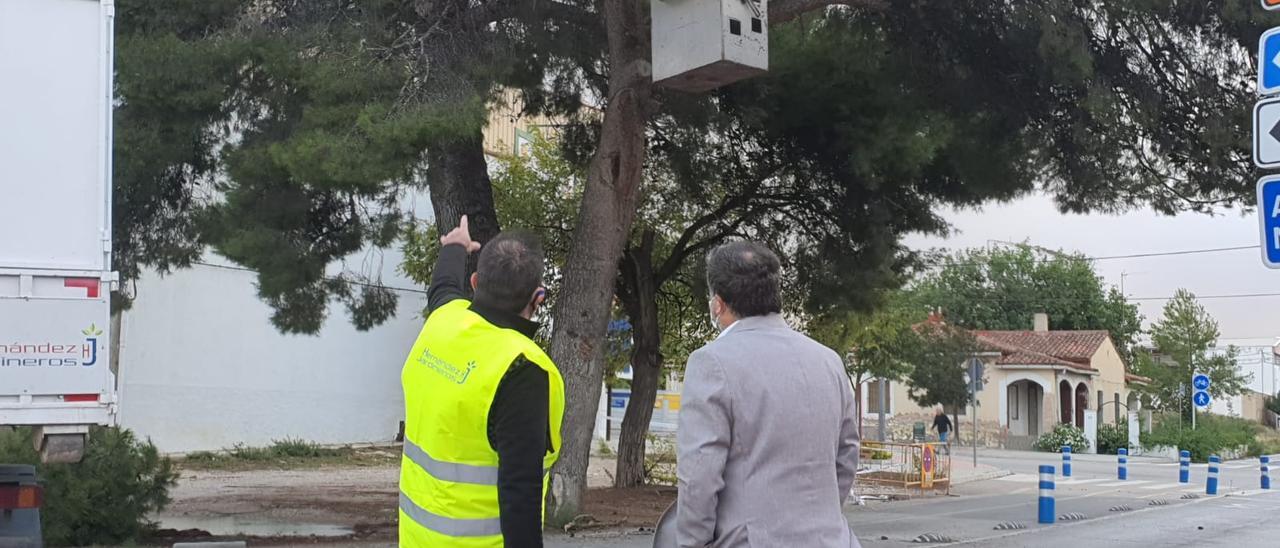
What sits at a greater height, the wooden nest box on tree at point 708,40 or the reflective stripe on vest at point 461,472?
the wooden nest box on tree at point 708,40

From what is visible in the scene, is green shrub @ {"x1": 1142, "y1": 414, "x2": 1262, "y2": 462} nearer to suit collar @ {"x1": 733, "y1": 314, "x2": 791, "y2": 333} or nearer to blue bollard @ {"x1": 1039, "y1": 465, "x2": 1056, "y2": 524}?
blue bollard @ {"x1": 1039, "y1": 465, "x2": 1056, "y2": 524}

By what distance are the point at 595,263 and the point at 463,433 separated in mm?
9852

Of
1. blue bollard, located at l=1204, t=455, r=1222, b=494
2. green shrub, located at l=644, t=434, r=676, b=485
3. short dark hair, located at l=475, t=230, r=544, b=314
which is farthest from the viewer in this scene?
blue bollard, located at l=1204, t=455, r=1222, b=494

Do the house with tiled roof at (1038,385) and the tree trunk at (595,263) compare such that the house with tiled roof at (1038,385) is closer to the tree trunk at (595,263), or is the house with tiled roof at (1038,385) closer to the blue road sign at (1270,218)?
the tree trunk at (595,263)

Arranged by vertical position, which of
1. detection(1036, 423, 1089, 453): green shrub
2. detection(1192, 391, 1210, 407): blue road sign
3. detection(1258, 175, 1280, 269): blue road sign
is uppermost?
detection(1258, 175, 1280, 269): blue road sign

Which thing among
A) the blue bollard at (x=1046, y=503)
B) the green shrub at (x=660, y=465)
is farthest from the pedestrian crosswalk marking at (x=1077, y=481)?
the blue bollard at (x=1046, y=503)

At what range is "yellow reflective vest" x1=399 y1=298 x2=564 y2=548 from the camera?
323 centimetres

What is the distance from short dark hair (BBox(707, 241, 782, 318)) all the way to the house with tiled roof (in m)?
45.6

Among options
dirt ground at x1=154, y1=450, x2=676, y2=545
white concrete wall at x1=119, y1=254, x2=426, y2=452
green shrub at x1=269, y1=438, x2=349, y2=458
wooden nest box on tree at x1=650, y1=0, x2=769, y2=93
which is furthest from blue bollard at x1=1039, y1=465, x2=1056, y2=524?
green shrub at x1=269, y1=438, x2=349, y2=458

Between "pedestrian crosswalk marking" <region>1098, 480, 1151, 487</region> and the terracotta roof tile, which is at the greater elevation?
the terracotta roof tile

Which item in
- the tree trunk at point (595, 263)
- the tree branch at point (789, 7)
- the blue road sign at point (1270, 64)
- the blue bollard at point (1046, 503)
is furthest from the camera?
the blue bollard at point (1046, 503)

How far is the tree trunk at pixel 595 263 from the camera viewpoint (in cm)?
1289

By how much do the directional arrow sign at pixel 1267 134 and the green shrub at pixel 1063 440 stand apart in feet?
126

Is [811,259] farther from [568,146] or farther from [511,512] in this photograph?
[511,512]
